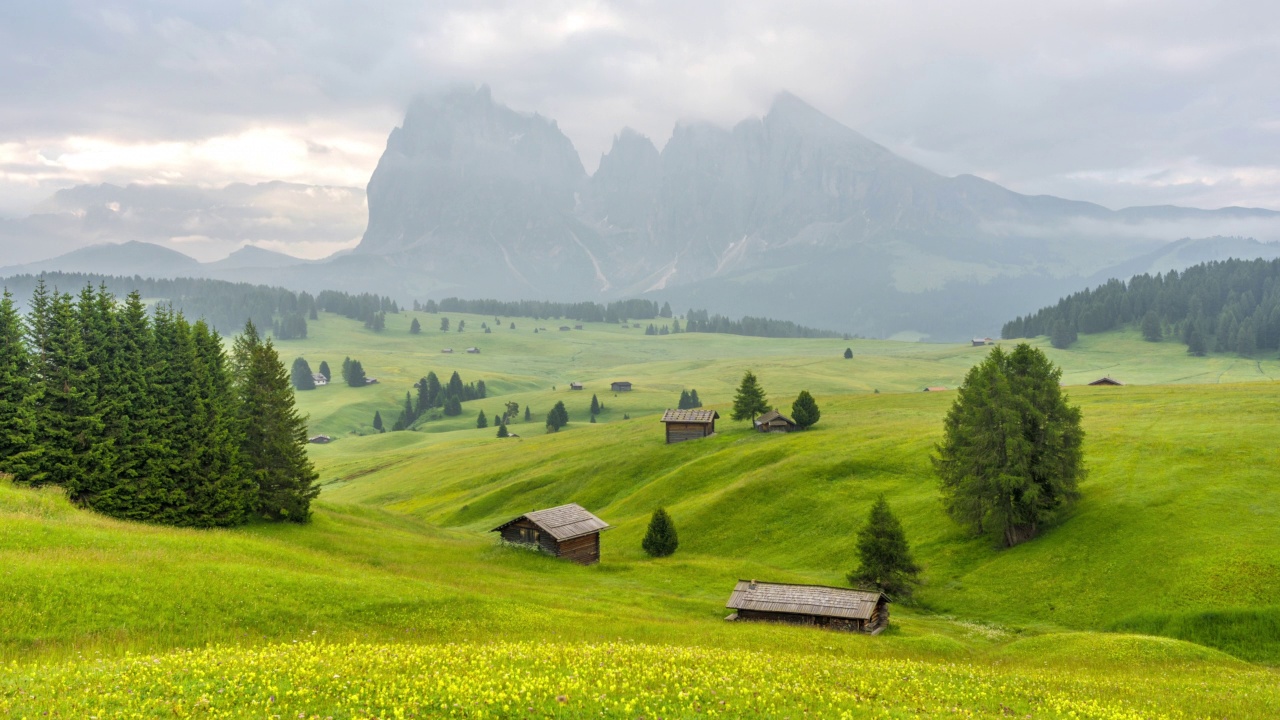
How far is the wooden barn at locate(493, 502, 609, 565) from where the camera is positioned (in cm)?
6103

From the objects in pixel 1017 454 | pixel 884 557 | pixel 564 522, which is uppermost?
pixel 1017 454

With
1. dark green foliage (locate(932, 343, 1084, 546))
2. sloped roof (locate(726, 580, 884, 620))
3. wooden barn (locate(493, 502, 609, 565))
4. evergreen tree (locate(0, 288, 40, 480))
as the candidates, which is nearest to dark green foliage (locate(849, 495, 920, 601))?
sloped roof (locate(726, 580, 884, 620))

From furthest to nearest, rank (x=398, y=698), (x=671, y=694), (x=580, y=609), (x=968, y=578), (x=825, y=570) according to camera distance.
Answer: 1. (x=825, y=570)
2. (x=968, y=578)
3. (x=580, y=609)
4. (x=671, y=694)
5. (x=398, y=698)

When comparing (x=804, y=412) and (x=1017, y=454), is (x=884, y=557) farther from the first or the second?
(x=804, y=412)

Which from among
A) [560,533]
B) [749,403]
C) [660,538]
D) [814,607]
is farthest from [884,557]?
[749,403]

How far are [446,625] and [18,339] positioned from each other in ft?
118

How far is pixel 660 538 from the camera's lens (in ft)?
216

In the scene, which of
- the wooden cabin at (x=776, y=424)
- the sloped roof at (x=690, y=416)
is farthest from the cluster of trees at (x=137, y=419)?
the wooden cabin at (x=776, y=424)

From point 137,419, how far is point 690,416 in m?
71.2

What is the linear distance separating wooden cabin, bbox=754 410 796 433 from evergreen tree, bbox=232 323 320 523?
211 ft

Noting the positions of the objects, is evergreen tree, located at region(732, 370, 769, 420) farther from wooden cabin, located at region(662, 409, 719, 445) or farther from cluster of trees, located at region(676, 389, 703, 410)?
cluster of trees, located at region(676, 389, 703, 410)

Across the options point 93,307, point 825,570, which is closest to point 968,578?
point 825,570

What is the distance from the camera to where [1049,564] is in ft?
168

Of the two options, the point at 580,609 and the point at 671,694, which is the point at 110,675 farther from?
the point at 580,609
